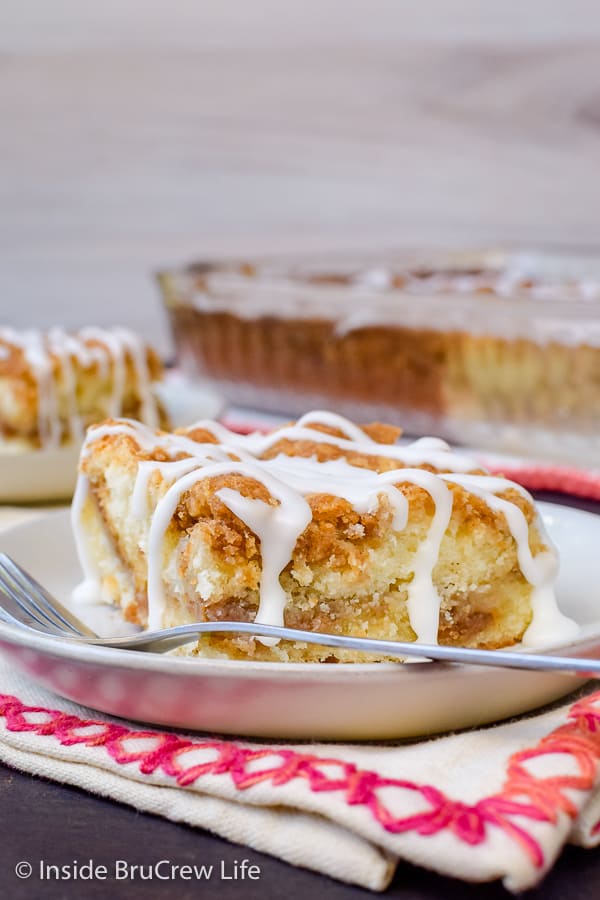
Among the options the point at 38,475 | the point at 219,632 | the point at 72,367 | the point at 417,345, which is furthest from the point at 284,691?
the point at 417,345

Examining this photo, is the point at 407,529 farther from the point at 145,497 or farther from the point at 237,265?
the point at 237,265

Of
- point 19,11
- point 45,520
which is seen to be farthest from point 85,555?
point 19,11

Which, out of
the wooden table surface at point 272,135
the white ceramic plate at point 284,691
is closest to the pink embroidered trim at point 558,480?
the white ceramic plate at point 284,691

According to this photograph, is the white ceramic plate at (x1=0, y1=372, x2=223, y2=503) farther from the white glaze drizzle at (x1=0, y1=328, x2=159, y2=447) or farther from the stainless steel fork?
the stainless steel fork

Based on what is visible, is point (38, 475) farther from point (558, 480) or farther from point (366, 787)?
point (366, 787)

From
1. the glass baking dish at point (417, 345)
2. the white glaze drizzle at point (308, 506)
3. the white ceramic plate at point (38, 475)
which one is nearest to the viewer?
the white glaze drizzle at point (308, 506)

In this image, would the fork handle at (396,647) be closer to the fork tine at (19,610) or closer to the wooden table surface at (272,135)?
the fork tine at (19,610)
